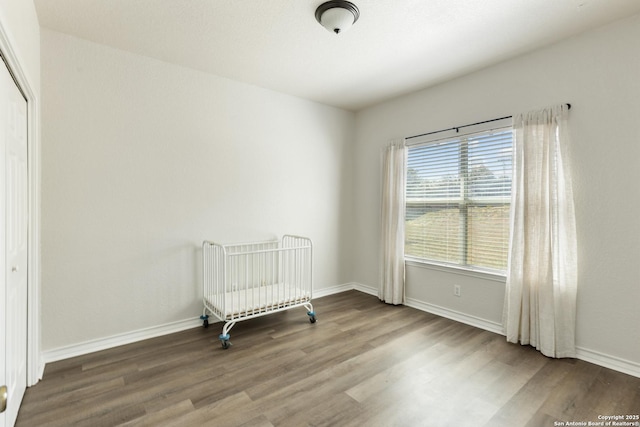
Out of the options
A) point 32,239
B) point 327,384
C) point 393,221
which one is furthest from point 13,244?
point 393,221

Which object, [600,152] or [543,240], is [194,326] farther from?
[600,152]

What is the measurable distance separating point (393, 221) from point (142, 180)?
2.62 meters

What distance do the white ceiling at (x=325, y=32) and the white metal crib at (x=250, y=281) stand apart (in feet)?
5.53

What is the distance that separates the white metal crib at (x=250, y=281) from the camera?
2670mm

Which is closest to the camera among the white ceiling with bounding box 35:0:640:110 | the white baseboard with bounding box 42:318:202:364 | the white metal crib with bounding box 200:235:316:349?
the white ceiling with bounding box 35:0:640:110

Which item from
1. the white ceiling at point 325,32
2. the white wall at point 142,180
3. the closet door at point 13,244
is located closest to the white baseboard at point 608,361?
the white ceiling at point 325,32

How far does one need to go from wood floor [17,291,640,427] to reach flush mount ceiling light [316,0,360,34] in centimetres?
240

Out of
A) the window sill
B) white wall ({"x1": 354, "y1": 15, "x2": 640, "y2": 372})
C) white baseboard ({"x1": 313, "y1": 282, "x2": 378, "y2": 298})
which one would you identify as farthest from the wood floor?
white baseboard ({"x1": 313, "y1": 282, "x2": 378, "y2": 298})

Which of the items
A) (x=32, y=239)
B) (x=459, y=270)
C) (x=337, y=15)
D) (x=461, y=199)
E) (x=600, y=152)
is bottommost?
(x=459, y=270)

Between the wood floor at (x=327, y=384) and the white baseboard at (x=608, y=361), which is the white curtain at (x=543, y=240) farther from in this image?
the wood floor at (x=327, y=384)

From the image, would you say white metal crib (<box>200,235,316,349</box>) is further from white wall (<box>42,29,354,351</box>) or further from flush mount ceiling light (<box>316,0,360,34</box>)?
flush mount ceiling light (<box>316,0,360,34</box>)

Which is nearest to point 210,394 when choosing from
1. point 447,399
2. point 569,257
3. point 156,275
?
point 156,275

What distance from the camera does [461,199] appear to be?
10.3 feet

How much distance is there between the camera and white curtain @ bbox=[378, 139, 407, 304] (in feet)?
11.6
